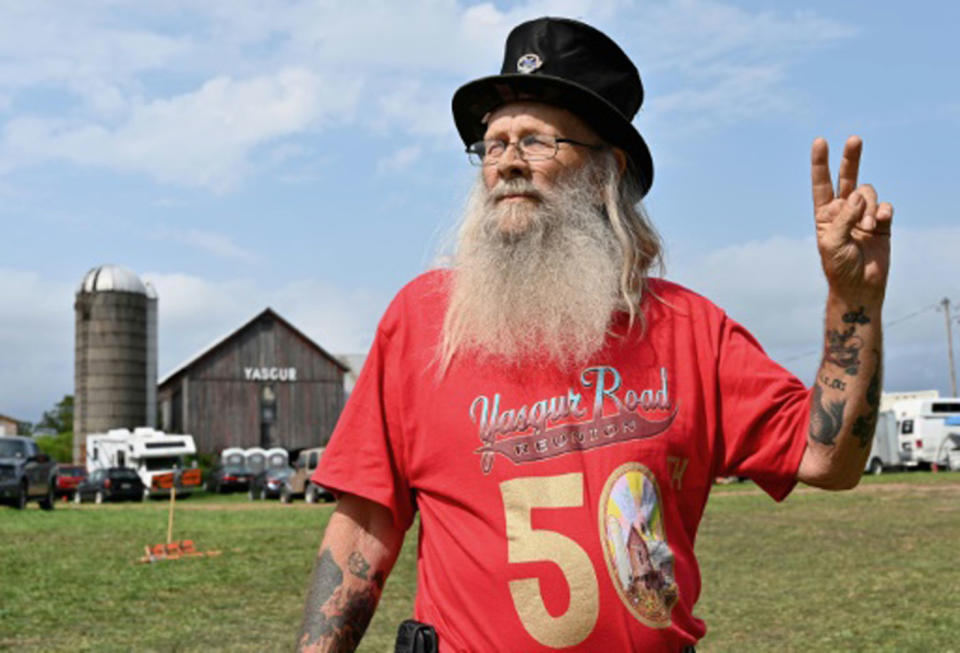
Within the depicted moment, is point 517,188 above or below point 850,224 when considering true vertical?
above

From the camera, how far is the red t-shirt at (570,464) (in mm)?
2254

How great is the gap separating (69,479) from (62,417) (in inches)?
2220

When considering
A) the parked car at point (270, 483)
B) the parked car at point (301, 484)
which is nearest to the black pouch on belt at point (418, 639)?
the parked car at point (301, 484)

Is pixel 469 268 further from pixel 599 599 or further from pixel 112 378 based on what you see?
pixel 112 378

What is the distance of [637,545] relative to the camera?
7.47 ft

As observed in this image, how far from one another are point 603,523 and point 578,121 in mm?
939

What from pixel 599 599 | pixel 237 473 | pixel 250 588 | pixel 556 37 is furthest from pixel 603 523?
pixel 237 473

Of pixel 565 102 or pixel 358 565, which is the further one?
pixel 565 102

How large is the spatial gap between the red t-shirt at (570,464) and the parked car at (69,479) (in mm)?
41586

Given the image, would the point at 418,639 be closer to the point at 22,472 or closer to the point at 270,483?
the point at 22,472

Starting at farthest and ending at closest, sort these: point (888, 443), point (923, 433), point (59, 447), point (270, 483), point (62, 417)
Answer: point (62, 417) < point (59, 447) < point (923, 433) < point (888, 443) < point (270, 483)

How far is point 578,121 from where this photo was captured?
2684mm

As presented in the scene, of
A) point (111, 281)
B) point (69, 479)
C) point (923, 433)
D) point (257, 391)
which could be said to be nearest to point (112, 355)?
point (111, 281)

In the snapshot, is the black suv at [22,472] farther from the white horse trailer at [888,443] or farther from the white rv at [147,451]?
the white horse trailer at [888,443]
